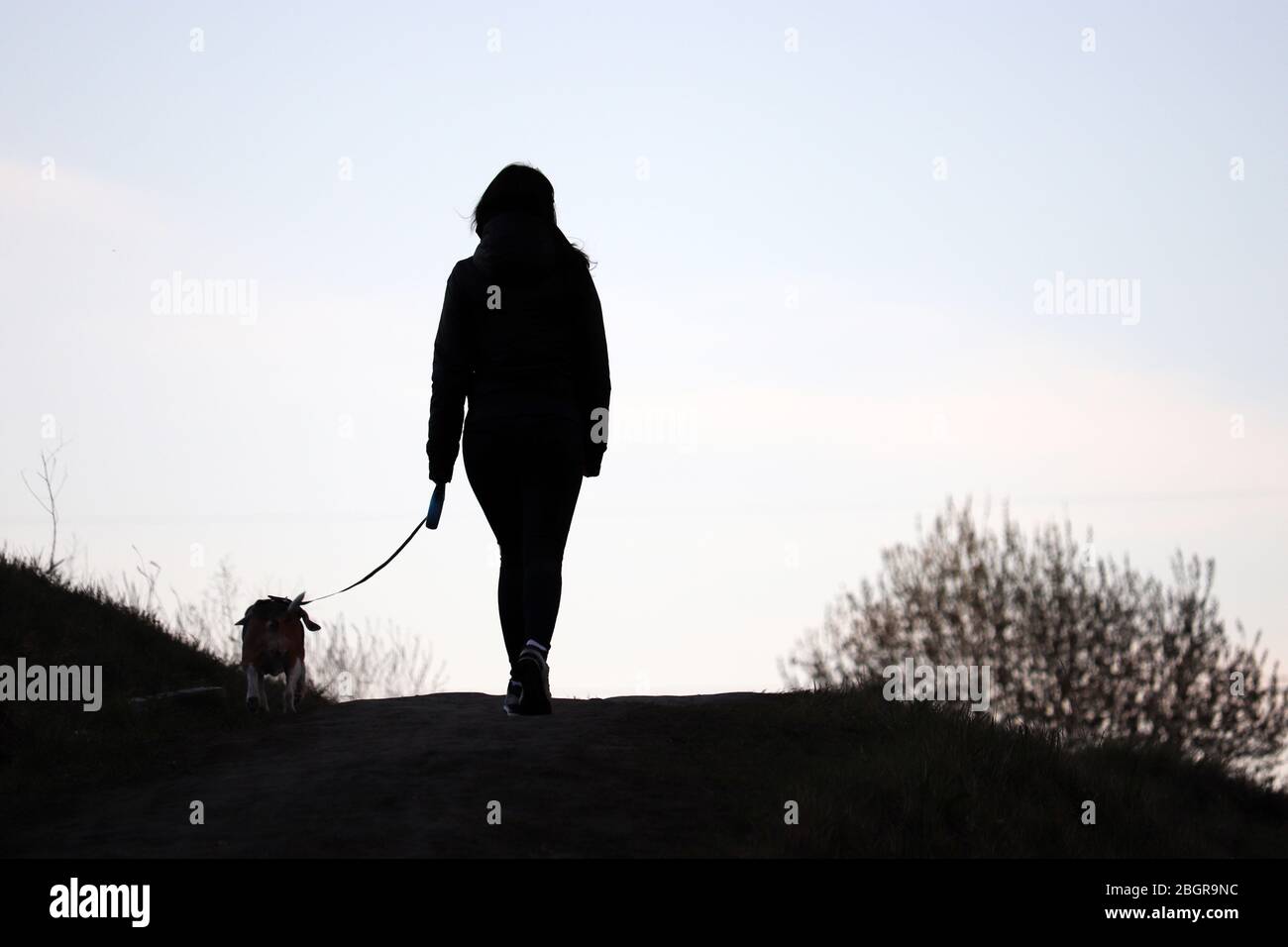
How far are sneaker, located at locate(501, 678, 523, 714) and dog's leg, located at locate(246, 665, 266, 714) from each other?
3609 mm

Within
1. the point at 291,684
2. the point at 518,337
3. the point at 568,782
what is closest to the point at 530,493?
the point at 518,337

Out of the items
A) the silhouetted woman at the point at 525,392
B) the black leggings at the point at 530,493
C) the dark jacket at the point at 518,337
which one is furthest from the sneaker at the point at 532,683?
the dark jacket at the point at 518,337

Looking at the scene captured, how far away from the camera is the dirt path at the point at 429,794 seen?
6.08 meters

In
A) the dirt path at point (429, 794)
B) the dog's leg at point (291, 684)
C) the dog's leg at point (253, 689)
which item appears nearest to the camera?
the dirt path at point (429, 794)

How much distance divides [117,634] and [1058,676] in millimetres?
23198

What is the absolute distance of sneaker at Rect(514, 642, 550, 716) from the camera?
6797 mm

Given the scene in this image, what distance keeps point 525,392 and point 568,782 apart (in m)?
1.98

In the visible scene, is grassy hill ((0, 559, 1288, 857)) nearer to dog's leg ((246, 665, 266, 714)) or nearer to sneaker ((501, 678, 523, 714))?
dog's leg ((246, 665, 266, 714))

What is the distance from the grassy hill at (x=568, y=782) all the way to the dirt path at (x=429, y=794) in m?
0.02

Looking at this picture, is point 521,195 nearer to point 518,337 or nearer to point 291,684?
point 518,337

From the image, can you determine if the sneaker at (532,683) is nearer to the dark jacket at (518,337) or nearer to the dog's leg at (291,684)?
the dark jacket at (518,337)

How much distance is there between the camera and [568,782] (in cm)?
695

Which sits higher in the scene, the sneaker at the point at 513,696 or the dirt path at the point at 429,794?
the sneaker at the point at 513,696
